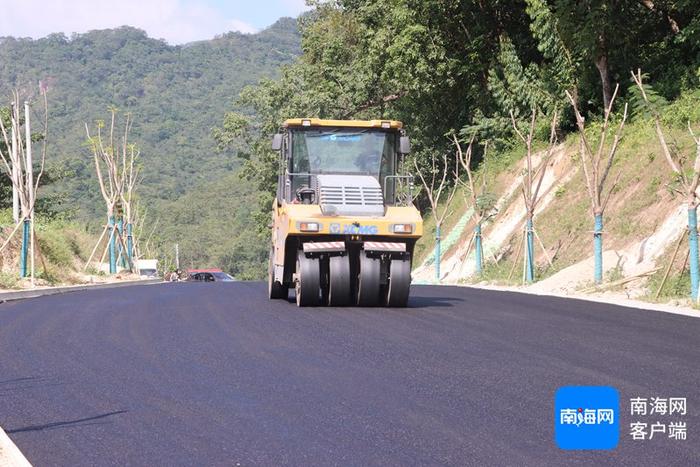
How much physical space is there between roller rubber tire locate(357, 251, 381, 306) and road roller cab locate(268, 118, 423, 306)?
0.06ft

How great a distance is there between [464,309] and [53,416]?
460 inches

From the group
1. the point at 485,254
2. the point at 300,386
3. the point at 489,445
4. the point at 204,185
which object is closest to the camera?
the point at 489,445

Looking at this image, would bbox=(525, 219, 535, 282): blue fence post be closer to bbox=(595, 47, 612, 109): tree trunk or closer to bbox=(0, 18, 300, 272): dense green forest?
bbox=(595, 47, 612, 109): tree trunk

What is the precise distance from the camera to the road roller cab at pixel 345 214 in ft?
63.3

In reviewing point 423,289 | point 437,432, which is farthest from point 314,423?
point 423,289

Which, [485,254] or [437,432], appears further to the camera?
[485,254]

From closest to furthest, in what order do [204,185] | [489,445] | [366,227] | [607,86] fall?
[489,445], [366,227], [607,86], [204,185]

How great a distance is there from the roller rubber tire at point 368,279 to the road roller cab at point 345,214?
0.7 inches

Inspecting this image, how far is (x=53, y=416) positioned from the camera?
8.58m

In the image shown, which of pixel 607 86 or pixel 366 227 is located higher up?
pixel 607 86

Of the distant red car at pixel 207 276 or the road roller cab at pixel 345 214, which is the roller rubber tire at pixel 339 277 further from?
the distant red car at pixel 207 276

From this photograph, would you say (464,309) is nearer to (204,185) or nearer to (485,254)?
(485,254)

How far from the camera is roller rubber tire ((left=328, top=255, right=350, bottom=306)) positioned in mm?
19312

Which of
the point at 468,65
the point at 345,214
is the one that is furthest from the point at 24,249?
the point at 468,65
